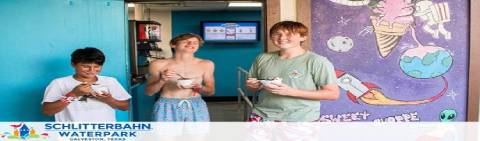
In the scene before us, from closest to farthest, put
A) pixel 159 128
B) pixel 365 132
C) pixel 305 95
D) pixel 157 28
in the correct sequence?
1. pixel 305 95
2. pixel 159 128
3. pixel 365 132
4. pixel 157 28

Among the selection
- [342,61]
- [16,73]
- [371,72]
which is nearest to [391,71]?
[371,72]

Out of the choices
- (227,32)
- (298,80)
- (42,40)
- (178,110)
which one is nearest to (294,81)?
(298,80)

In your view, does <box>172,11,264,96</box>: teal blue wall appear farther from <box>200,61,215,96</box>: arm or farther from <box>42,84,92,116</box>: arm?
<box>42,84,92,116</box>: arm

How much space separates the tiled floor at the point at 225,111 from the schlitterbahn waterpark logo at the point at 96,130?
249 cm

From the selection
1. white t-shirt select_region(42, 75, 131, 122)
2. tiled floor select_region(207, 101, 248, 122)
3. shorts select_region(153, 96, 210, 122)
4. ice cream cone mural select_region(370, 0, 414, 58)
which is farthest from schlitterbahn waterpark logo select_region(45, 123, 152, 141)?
tiled floor select_region(207, 101, 248, 122)

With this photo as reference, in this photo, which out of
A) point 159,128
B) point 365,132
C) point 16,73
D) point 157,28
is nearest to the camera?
point 159,128

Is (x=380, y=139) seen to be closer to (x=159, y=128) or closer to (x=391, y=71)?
(x=391, y=71)

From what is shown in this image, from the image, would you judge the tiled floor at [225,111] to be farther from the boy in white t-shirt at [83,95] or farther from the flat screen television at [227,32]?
the boy in white t-shirt at [83,95]

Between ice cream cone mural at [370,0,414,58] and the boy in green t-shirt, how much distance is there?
909mm

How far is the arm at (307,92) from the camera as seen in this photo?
1887 millimetres

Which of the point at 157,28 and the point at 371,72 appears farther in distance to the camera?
the point at 157,28

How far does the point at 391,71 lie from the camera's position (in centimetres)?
276

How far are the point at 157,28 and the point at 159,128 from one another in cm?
257

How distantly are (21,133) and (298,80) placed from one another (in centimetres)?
175
